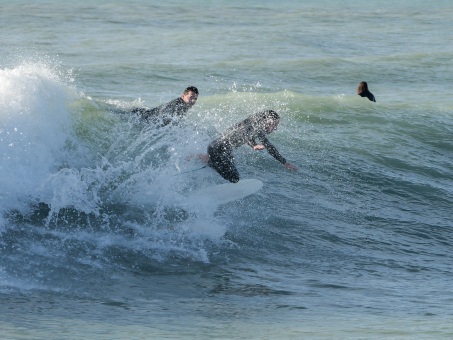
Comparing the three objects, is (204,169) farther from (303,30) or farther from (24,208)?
(303,30)

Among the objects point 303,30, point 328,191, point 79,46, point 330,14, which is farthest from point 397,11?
point 328,191

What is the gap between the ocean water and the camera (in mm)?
8516

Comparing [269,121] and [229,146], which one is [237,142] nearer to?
[229,146]

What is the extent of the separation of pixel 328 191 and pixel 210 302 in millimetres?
5267

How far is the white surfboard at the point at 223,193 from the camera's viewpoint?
1156 cm

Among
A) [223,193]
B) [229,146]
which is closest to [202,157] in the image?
[229,146]

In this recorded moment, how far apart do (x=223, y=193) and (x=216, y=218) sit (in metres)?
0.40

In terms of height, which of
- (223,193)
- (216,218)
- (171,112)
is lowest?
(216,218)

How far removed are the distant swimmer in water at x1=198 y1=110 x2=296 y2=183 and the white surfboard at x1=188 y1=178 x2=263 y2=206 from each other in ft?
0.39

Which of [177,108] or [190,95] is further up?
[190,95]

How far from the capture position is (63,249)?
10.1m

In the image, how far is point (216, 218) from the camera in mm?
11539

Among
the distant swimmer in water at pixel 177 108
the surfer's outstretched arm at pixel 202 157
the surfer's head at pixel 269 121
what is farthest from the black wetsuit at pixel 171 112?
the surfer's head at pixel 269 121

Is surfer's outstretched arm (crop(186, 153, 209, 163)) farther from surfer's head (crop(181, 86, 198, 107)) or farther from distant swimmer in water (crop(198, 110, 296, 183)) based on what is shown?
surfer's head (crop(181, 86, 198, 107))
